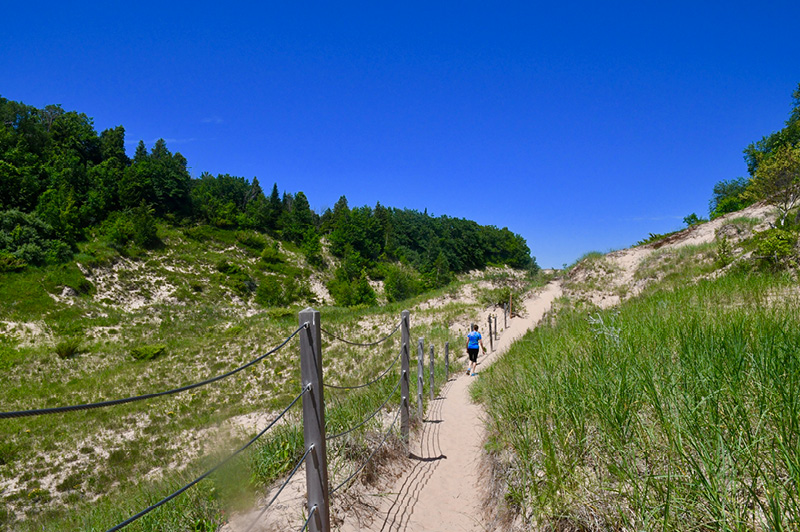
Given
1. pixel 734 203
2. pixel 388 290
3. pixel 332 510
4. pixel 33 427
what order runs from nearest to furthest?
pixel 332 510, pixel 33 427, pixel 734 203, pixel 388 290

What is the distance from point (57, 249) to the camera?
35375 mm

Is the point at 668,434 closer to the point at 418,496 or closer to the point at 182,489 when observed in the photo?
the point at 182,489

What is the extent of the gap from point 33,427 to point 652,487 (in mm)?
18241

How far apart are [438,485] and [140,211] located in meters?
56.4

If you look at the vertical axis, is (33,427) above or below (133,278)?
below

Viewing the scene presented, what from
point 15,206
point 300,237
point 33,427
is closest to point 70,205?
point 15,206

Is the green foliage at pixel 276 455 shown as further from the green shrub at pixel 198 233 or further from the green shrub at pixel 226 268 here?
the green shrub at pixel 198 233

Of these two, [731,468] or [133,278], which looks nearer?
[731,468]

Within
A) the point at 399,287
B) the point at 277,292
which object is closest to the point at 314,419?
the point at 277,292

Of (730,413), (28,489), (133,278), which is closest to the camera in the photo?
(730,413)

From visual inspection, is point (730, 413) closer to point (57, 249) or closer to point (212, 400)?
point (212, 400)

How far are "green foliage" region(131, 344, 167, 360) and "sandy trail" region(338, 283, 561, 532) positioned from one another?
805 inches

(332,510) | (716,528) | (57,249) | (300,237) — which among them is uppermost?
(300,237)

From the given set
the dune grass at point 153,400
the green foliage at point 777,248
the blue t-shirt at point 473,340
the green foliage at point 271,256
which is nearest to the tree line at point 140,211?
the green foliage at point 271,256
